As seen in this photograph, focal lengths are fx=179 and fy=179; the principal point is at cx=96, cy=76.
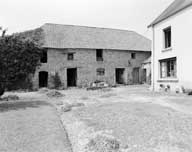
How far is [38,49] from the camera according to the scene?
1155cm

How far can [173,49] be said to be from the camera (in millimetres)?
14836

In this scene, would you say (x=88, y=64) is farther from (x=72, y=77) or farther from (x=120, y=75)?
(x=120, y=75)

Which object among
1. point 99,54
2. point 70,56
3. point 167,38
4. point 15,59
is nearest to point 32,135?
point 15,59

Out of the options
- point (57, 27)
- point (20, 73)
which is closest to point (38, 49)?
point (20, 73)

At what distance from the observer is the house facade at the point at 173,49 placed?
44.0 ft

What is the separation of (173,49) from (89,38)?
1484cm

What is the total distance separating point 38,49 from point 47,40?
42.5ft

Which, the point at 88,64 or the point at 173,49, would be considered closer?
the point at 173,49

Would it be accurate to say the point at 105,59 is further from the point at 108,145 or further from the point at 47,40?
the point at 108,145

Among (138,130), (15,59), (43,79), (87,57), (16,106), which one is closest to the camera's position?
(138,130)

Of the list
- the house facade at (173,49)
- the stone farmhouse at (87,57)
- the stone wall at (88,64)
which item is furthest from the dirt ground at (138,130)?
the stone farmhouse at (87,57)

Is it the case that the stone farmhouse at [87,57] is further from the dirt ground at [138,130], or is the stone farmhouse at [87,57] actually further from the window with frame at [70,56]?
the dirt ground at [138,130]

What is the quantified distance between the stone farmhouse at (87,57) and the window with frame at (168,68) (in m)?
10.6

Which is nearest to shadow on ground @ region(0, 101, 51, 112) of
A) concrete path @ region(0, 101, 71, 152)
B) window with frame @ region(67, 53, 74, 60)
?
concrete path @ region(0, 101, 71, 152)
